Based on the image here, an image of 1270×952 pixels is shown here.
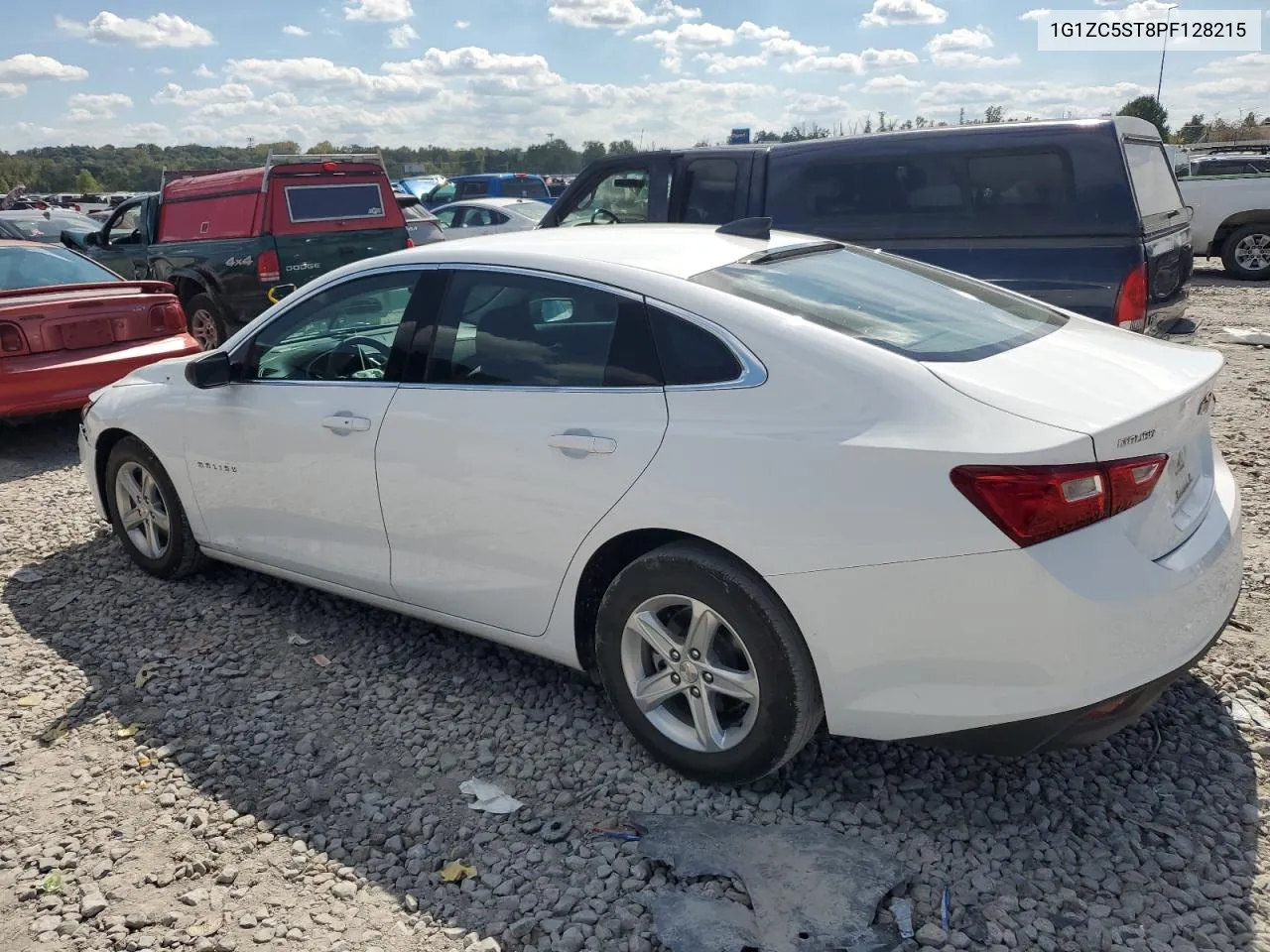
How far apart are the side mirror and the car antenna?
208cm

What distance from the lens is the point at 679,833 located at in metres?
2.93

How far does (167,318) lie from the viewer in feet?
26.1

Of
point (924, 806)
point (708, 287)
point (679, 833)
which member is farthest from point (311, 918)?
point (708, 287)

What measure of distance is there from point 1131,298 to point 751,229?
3.02 metres

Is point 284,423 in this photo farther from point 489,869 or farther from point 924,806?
point 924,806

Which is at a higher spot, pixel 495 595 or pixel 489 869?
pixel 495 595

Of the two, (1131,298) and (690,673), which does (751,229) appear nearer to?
(690,673)

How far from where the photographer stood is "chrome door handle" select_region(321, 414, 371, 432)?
375 centimetres

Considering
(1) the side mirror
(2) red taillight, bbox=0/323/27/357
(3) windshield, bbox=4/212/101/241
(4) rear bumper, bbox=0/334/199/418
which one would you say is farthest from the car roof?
(3) windshield, bbox=4/212/101/241

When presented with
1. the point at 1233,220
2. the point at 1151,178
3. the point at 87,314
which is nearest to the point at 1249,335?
the point at 1151,178

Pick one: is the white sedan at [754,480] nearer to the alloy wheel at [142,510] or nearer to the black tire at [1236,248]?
the alloy wheel at [142,510]

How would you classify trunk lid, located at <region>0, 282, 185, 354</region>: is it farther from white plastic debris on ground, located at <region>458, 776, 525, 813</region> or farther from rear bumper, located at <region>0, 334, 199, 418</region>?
white plastic debris on ground, located at <region>458, 776, 525, 813</region>

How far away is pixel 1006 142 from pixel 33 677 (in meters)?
5.88

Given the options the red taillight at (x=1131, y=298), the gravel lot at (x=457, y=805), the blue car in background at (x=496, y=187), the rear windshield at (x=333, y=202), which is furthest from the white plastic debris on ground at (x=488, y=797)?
the blue car in background at (x=496, y=187)
